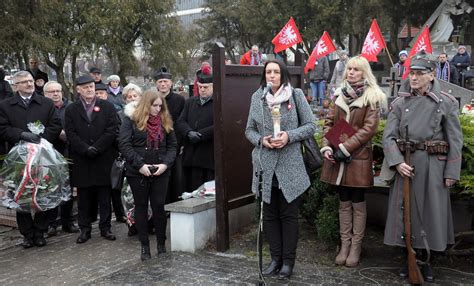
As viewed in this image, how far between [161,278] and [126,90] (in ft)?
9.48

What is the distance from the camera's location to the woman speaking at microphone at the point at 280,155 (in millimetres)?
4742

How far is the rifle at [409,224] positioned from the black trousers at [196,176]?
280 cm

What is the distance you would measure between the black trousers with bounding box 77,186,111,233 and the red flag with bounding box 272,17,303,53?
9502 millimetres

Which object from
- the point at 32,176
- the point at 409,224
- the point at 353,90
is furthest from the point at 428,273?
the point at 32,176

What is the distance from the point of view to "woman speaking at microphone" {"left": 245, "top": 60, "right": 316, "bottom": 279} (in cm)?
474

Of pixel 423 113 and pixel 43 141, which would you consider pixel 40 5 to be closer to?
pixel 43 141

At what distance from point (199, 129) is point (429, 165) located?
2.98 metres

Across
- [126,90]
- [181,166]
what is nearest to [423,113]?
[181,166]

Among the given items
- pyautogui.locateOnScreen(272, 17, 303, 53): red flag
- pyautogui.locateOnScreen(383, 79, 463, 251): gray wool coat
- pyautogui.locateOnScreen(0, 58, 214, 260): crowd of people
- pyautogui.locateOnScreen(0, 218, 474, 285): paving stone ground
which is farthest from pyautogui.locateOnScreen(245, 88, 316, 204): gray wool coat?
pyautogui.locateOnScreen(272, 17, 303, 53): red flag

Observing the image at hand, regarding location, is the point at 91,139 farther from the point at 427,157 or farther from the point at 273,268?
the point at 427,157

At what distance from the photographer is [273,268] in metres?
4.95

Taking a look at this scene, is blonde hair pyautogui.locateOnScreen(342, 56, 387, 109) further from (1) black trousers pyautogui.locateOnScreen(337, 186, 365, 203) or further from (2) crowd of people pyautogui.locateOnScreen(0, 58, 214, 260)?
(2) crowd of people pyautogui.locateOnScreen(0, 58, 214, 260)

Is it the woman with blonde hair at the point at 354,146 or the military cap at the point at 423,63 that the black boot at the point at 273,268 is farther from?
the military cap at the point at 423,63

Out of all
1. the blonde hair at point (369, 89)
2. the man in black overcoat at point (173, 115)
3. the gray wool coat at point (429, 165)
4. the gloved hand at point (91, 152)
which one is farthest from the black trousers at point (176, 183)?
the gray wool coat at point (429, 165)
